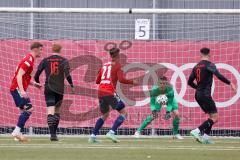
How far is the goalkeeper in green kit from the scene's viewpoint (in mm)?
20531

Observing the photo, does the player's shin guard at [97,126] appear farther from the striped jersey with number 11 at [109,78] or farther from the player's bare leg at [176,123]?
the player's bare leg at [176,123]

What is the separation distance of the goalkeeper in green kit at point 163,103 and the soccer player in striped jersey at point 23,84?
4249mm

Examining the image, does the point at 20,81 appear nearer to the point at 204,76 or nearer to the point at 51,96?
the point at 51,96

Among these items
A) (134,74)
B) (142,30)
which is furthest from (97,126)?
(142,30)

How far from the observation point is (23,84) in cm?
1722

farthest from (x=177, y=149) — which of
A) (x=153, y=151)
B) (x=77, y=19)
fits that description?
(x=77, y=19)

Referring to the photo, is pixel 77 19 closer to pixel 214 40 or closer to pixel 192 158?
pixel 214 40

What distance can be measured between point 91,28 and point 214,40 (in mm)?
3381

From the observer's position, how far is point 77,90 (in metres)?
22.3

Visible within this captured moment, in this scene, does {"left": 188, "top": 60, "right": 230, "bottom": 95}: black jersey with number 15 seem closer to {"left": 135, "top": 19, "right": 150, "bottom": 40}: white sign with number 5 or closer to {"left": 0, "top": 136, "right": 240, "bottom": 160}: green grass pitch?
{"left": 0, "top": 136, "right": 240, "bottom": 160}: green grass pitch

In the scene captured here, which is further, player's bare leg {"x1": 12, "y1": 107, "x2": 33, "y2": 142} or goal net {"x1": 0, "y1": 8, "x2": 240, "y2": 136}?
goal net {"x1": 0, "y1": 8, "x2": 240, "y2": 136}

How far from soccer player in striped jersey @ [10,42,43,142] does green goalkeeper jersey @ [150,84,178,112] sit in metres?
4.30

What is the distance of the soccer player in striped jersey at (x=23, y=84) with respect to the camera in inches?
671

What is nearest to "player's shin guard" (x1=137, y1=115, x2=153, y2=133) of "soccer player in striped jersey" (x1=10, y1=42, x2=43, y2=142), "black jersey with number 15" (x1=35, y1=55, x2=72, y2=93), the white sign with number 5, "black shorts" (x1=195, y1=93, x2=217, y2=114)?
the white sign with number 5
